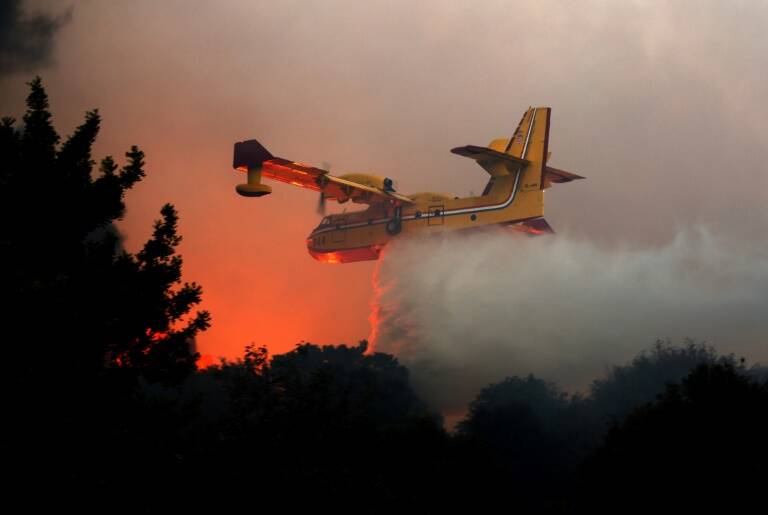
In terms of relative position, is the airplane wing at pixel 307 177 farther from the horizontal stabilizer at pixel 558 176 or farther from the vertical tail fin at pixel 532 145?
the horizontal stabilizer at pixel 558 176

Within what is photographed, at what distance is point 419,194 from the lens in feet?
193

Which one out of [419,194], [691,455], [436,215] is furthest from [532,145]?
[691,455]

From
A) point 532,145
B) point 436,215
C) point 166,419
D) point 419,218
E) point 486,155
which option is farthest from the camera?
point 419,218

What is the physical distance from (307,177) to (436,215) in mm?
6575

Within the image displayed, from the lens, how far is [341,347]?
75.6 m

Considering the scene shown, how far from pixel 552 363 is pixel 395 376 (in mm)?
9096

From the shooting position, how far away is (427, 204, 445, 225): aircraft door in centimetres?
5794

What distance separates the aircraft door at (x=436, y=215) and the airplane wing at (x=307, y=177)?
3.92 feet

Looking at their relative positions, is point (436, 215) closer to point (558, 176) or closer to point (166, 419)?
point (558, 176)

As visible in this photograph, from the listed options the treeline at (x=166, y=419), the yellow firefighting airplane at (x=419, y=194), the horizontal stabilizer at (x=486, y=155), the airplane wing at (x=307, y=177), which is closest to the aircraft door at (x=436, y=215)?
the yellow firefighting airplane at (x=419, y=194)

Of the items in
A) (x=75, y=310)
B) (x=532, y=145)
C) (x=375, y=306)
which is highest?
(x=532, y=145)

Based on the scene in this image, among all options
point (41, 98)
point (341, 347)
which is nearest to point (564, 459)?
point (341, 347)

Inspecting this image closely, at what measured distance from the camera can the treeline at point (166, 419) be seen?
29.0m

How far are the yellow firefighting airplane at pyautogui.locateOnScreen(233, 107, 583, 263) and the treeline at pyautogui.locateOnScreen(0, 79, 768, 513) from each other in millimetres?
17646
